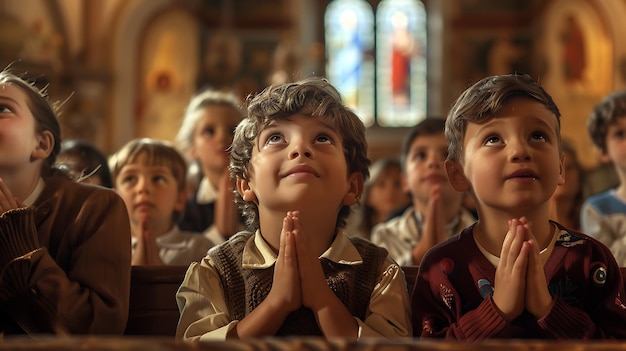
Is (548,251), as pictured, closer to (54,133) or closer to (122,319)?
(122,319)

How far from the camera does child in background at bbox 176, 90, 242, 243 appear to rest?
4.47 m

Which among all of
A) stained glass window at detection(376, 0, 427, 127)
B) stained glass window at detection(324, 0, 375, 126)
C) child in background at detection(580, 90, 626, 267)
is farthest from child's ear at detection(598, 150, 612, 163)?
stained glass window at detection(324, 0, 375, 126)

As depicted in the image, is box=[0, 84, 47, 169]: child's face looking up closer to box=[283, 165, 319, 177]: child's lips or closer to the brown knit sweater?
the brown knit sweater

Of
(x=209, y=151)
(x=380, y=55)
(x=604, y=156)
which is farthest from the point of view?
(x=380, y=55)

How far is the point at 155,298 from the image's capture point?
8.30 ft

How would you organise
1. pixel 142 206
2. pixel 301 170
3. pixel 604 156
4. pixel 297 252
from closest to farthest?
pixel 297 252 < pixel 301 170 < pixel 142 206 < pixel 604 156

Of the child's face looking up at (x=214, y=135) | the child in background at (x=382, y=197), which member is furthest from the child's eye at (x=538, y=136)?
the child in background at (x=382, y=197)

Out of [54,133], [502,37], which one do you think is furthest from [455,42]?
[54,133]

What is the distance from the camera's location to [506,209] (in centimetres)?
216

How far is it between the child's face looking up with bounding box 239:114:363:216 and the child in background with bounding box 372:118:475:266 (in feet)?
4.60

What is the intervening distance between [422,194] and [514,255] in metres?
1.86

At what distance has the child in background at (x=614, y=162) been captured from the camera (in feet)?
12.6

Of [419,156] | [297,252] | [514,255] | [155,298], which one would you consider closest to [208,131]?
[419,156]

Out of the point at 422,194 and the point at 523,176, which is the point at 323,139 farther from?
the point at 422,194
